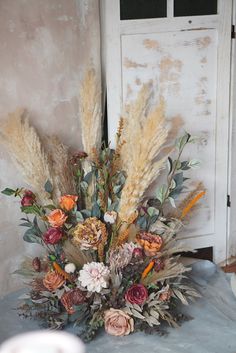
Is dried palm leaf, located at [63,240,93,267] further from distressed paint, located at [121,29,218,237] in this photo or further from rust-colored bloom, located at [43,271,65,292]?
distressed paint, located at [121,29,218,237]

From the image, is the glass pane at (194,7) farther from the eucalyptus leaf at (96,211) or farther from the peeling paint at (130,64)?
the eucalyptus leaf at (96,211)

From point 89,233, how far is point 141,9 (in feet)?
3.49

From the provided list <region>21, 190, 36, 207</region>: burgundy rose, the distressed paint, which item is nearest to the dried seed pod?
<region>21, 190, 36, 207</region>: burgundy rose

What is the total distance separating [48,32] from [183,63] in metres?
0.66

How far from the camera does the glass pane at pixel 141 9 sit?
7.80ft

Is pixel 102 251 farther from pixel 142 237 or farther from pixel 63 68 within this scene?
pixel 63 68

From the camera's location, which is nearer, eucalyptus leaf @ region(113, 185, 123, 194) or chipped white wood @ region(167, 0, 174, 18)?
eucalyptus leaf @ region(113, 185, 123, 194)

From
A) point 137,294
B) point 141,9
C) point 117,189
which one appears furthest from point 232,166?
point 137,294

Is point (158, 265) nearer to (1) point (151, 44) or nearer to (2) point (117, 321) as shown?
(2) point (117, 321)

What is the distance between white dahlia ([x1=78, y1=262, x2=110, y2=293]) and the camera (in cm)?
199

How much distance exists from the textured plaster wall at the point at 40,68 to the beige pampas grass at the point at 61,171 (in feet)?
0.41

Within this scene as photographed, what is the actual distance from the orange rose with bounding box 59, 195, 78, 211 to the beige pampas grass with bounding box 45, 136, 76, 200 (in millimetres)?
88

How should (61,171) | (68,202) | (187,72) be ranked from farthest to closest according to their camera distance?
(187,72) < (61,171) < (68,202)

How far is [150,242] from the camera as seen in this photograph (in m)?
2.08
